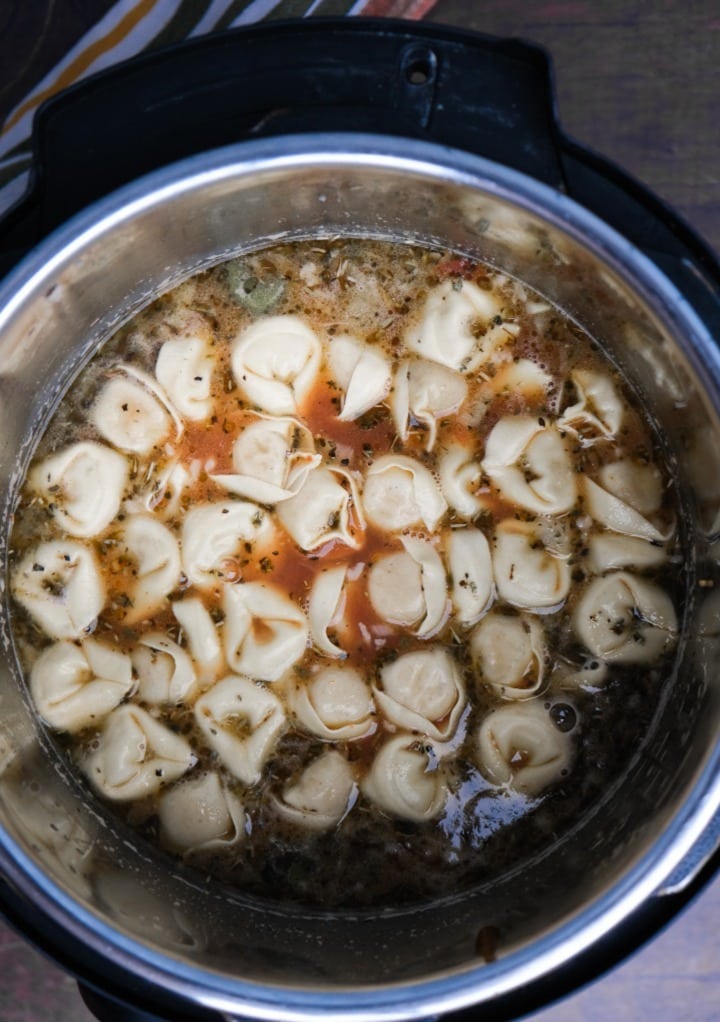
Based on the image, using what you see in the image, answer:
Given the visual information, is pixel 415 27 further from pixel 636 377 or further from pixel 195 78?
pixel 636 377

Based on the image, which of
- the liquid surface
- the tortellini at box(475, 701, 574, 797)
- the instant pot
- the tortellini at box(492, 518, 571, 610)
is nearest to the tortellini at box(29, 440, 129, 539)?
the liquid surface

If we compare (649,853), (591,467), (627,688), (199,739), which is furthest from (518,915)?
(591,467)

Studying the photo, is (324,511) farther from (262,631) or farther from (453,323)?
(453,323)

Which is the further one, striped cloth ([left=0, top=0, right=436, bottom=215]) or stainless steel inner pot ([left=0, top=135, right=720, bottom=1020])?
striped cloth ([left=0, top=0, right=436, bottom=215])

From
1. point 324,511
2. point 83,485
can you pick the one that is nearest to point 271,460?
point 324,511

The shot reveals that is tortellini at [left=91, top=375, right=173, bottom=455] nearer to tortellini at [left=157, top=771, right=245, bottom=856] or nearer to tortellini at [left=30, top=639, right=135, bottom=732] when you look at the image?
tortellini at [left=30, top=639, right=135, bottom=732]

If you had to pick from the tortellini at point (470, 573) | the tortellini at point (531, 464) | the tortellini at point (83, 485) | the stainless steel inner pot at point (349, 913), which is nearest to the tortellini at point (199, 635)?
the tortellini at point (83, 485)
